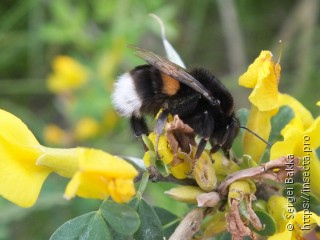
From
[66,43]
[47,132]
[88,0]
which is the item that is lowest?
[47,132]

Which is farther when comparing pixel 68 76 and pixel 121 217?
pixel 68 76

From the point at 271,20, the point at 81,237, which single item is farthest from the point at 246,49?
the point at 81,237

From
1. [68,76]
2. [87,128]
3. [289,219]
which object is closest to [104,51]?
[68,76]

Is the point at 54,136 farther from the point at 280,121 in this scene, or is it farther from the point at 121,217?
the point at 121,217

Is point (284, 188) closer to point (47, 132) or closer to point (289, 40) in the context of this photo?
point (47, 132)

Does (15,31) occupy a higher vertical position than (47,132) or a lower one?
higher
